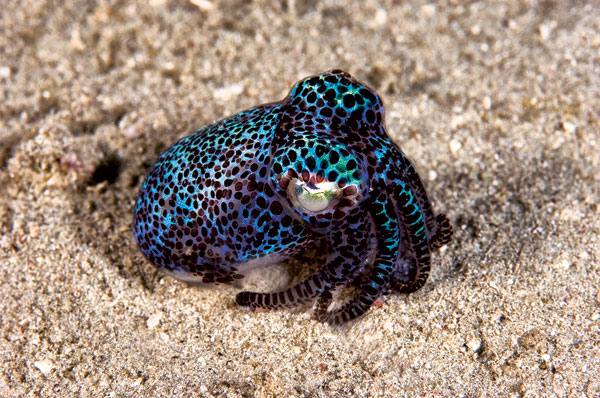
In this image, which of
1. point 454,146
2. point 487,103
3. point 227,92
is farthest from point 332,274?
point 487,103

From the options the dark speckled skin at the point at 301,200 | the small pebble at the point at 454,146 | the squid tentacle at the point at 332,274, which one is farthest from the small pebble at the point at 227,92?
the squid tentacle at the point at 332,274

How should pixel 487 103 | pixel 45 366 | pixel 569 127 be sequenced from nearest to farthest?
pixel 45 366, pixel 569 127, pixel 487 103

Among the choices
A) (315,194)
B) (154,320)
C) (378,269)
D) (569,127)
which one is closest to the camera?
(315,194)

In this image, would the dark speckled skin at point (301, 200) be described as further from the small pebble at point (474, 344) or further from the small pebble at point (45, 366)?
the small pebble at point (45, 366)

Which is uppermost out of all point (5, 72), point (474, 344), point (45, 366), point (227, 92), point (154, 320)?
point (227, 92)

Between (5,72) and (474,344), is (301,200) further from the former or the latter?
(5,72)

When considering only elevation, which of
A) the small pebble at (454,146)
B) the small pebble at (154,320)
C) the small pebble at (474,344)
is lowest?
the small pebble at (154,320)

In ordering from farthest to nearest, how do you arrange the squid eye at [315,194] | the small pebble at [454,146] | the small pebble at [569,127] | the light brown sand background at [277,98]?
the small pebble at [569,127], the small pebble at [454,146], the light brown sand background at [277,98], the squid eye at [315,194]
